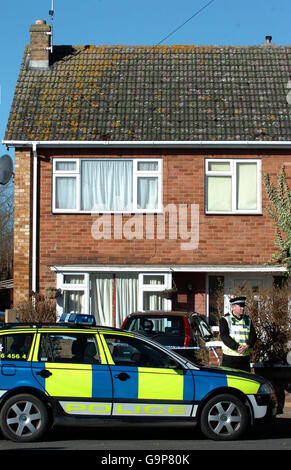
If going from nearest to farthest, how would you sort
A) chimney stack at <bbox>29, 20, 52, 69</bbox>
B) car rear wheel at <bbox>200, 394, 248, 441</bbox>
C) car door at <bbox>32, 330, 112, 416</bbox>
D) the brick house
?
car door at <bbox>32, 330, 112, 416</bbox>, car rear wheel at <bbox>200, 394, 248, 441</bbox>, the brick house, chimney stack at <bbox>29, 20, 52, 69</bbox>

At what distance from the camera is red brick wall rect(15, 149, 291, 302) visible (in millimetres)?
18531

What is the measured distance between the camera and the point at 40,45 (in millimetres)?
20578

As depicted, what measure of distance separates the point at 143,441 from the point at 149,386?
0.73 m

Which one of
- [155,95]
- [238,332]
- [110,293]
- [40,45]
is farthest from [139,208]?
[238,332]

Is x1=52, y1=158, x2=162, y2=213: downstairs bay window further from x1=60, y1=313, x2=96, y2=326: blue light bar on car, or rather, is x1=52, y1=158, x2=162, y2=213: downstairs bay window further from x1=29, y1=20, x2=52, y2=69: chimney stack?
x1=60, y1=313, x2=96, y2=326: blue light bar on car

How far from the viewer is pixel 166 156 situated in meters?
18.6

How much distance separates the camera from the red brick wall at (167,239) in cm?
1853

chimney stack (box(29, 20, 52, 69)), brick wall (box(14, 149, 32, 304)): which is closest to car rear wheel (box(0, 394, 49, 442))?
brick wall (box(14, 149, 32, 304))

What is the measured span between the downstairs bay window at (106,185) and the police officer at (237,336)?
26.3 ft

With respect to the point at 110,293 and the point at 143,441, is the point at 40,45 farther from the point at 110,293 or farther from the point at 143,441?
the point at 143,441

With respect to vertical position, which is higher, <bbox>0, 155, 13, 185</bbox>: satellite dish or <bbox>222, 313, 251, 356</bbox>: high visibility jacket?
<bbox>0, 155, 13, 185</bbox>: satellite dish

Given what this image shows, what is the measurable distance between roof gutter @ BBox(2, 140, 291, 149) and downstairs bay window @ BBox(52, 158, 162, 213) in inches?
17.1

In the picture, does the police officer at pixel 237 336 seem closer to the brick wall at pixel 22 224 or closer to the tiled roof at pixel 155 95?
the tiled roof at pixel 155 95
